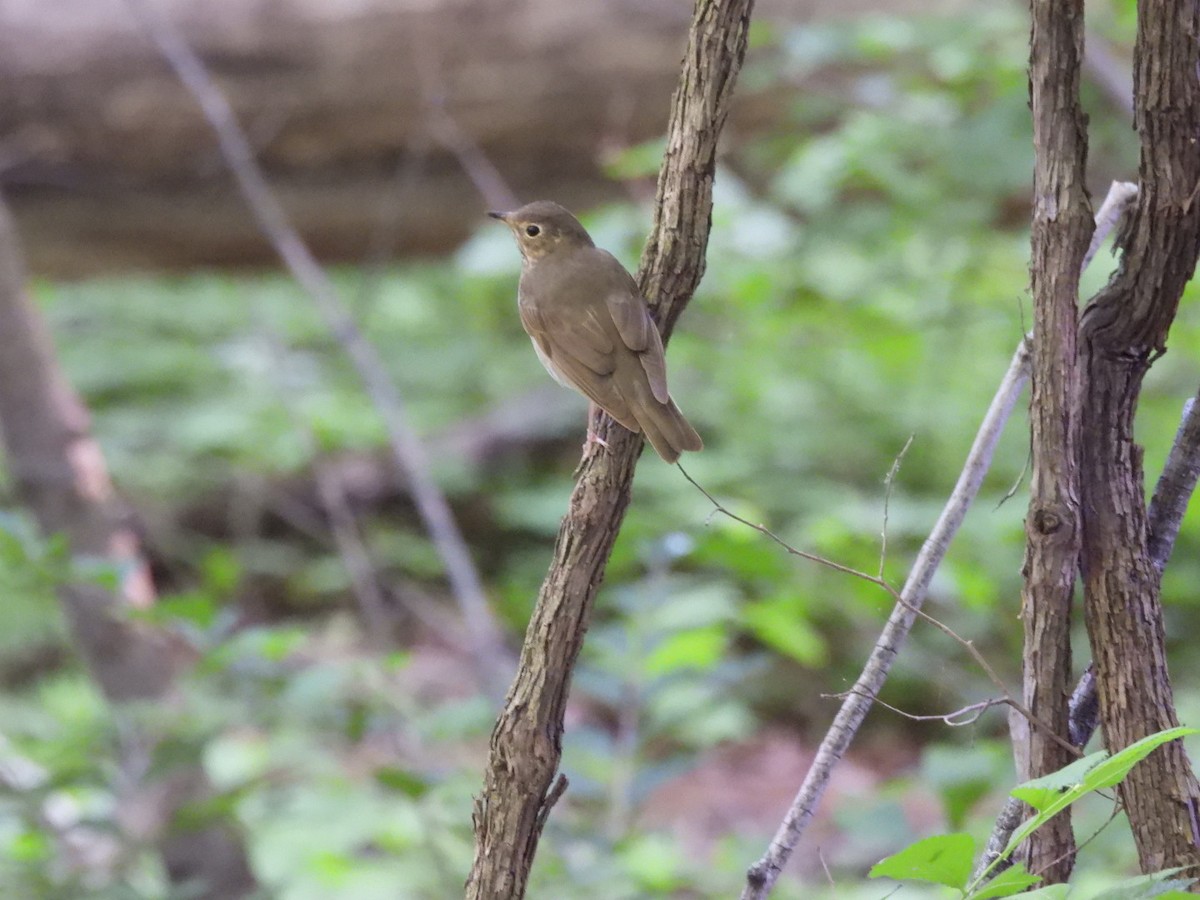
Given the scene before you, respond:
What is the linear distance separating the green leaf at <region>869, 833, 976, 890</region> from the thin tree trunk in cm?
358

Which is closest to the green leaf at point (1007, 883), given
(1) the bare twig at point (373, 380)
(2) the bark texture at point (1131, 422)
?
(2) the bark texture at point (1131, 422)

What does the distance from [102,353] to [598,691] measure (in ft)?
23.8

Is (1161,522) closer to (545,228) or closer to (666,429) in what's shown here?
(666,429)

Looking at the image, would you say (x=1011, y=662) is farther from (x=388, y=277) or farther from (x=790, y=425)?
(x=388, y=277)

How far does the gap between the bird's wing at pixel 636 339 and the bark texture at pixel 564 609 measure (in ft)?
1.66

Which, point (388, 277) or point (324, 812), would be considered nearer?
point (324, 812)

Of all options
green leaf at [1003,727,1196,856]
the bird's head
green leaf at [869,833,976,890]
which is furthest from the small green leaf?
the bird's head

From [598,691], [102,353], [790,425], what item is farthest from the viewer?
[102,353]

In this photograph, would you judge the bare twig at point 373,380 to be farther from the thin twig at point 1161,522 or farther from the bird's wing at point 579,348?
the thin twig at point 1161,522

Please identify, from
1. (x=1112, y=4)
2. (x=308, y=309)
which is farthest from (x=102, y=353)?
(x=1112, y=4)

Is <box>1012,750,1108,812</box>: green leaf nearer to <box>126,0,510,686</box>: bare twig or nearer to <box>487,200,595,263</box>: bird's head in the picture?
<box>487,200,595,263</box>: bird's head

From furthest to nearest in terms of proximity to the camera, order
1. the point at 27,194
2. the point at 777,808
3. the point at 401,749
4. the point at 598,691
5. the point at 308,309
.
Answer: the point at 308,309 < the point at 27,194 < the point at 777,808 < the point at 401,749 < the point at 598,691

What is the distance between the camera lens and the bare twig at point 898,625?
1.58 meters

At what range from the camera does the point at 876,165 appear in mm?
4480
